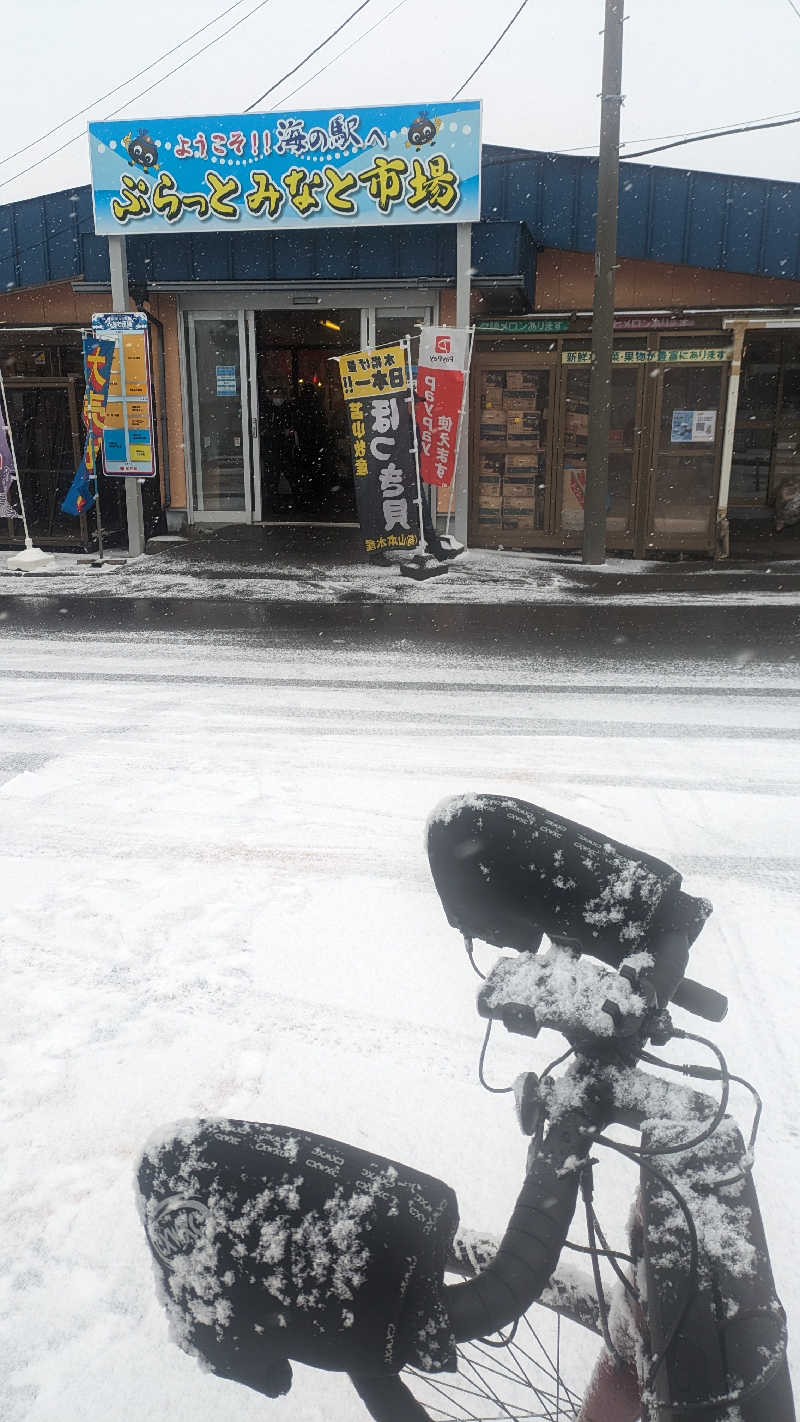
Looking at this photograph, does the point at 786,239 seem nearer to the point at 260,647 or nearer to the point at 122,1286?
the point at 260,647

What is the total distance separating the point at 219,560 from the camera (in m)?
13.0

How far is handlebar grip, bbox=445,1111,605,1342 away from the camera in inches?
44.9

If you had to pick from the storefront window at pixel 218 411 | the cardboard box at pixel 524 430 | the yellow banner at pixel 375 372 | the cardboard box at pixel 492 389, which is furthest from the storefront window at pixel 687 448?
the storefront window at pixel 218 411

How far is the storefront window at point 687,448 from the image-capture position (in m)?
13.4

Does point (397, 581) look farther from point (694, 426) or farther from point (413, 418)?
point (694, 426)

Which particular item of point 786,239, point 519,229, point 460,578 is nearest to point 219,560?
point 460,578

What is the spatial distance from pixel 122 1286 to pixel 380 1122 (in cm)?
74

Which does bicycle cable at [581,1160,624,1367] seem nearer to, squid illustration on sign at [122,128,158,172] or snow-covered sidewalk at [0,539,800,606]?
snow-covered sidewalk at [0,539,800,606]

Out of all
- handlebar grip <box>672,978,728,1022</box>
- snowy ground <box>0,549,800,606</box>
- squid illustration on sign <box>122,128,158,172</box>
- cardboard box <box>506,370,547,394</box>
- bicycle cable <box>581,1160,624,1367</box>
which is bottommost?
snowy ground <box>0,549,800,606</box>

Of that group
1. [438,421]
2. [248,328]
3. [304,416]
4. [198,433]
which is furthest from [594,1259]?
[304,416]

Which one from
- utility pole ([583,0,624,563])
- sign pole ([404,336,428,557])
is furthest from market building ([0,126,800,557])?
sign pole ([404,336,428,557])

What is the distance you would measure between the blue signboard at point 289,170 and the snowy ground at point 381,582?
4087 mm

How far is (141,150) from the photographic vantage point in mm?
11883

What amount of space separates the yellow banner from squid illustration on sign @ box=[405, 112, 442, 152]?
2283 millimetres
